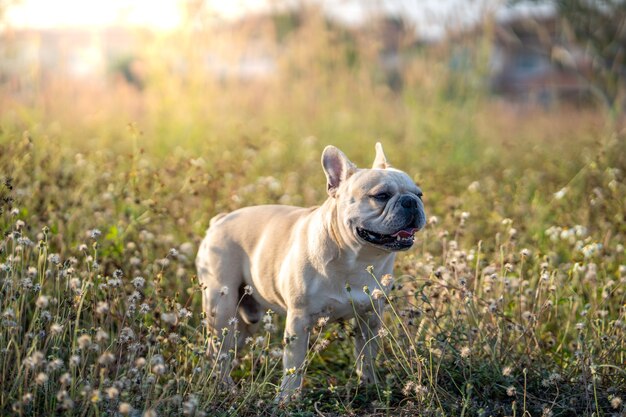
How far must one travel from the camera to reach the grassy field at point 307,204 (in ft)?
9.61

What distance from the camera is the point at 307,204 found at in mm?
6141

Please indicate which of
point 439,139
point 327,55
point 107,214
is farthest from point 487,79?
point 107,214

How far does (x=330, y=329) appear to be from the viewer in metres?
4.02

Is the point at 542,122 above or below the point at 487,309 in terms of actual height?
below

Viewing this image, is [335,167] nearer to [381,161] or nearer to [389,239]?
[381,161]

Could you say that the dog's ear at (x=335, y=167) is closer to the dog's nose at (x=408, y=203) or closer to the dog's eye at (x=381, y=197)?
the dog's eye at (x=381, y=197)

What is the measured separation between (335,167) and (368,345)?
0.82 m

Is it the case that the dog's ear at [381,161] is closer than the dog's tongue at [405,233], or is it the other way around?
the dog's tongue at [405,233]

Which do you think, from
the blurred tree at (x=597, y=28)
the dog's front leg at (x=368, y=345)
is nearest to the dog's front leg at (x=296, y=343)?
the dog's front leg at (x=368, y=345)

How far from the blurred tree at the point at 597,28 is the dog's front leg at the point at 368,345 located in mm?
9928

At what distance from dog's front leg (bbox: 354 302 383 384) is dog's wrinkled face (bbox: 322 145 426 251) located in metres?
0.30

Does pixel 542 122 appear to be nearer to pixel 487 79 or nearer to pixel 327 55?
pixel 487 79

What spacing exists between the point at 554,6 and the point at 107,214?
1055 cm

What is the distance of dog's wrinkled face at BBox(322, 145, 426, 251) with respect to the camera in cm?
317
